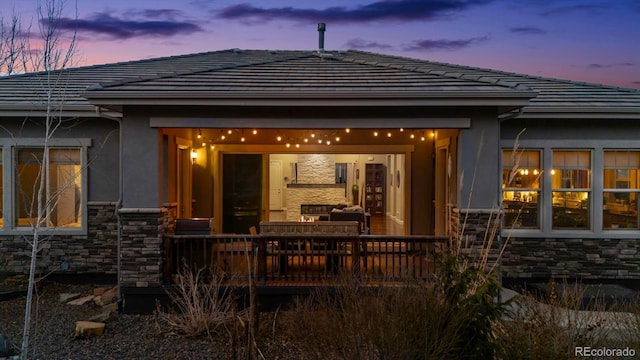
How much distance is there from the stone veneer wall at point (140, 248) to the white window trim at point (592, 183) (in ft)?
20.8

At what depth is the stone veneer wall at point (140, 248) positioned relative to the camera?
8.19m

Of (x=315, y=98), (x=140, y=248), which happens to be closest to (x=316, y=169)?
(x=315, y=98)

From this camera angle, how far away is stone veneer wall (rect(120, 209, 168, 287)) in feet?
26.9

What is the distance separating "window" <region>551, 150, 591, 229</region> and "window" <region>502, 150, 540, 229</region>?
327mm

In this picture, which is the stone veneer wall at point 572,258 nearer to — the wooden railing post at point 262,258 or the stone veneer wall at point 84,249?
the wooden railing post at point 262,258

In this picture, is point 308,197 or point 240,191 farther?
point 308,197

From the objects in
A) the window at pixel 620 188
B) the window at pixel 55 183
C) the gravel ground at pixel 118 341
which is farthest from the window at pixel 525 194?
the window at pixel 55 183

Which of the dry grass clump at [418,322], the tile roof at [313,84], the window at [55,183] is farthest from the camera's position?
the window at [55,183]

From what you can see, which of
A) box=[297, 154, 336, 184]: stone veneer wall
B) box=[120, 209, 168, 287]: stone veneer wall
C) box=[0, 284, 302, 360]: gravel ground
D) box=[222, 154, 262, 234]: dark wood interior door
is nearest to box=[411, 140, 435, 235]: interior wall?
box=[222, 154, 262, 234]: dark wood interior door

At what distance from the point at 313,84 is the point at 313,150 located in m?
4.02

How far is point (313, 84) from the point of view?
328 inches

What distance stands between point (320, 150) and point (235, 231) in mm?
2968

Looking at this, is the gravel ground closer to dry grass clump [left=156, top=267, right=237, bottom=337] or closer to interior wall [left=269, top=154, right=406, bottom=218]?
dry grass clump [left=156, top=267, right=237, bottom=337]

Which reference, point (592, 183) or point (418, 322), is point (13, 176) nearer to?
point (418, 322)
